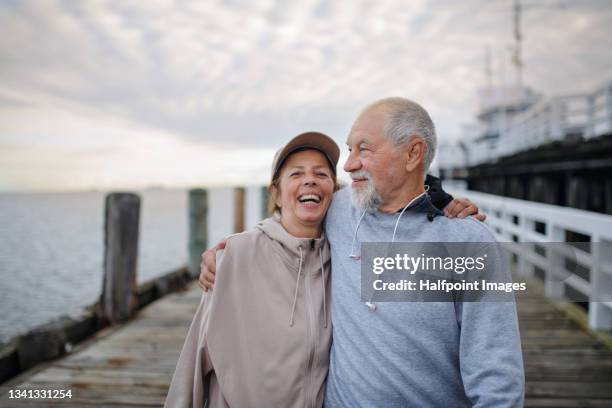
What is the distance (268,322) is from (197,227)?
219 inches

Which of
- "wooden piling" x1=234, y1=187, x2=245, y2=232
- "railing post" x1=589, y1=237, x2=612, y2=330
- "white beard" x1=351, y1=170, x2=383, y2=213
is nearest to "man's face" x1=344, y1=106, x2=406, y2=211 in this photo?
"white beard" x1=351, y1=170, x2=383, y2=213

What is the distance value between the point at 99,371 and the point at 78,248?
16.1m

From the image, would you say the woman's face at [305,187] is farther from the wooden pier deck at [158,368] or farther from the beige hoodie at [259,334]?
the wooden pier deck at [158,368]

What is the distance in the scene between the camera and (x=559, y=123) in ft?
43.8

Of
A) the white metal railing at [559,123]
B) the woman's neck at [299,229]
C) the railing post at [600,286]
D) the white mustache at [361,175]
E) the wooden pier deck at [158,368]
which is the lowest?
the wooden pier deck at [158,368]

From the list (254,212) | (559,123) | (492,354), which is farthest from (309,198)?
(254,212)

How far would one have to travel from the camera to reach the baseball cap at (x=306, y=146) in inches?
81.8

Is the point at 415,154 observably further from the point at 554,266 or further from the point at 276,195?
the point at 554,266

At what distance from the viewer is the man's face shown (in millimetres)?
1870

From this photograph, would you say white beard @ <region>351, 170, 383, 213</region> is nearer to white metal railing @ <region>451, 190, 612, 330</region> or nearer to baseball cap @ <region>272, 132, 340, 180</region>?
baseball cap @ <region>272, 132, 340, 180</region>

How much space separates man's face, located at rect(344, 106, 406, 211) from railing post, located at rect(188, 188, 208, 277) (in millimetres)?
5638

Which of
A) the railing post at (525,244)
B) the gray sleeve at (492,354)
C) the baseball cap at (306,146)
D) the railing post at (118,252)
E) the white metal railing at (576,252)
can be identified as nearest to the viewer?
the gray sleeve at (492,354)

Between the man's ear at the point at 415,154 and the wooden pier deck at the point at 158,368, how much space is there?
1.97 metres

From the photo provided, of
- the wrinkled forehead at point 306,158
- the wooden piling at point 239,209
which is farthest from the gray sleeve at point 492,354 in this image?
the wooden piling at point 239,209
